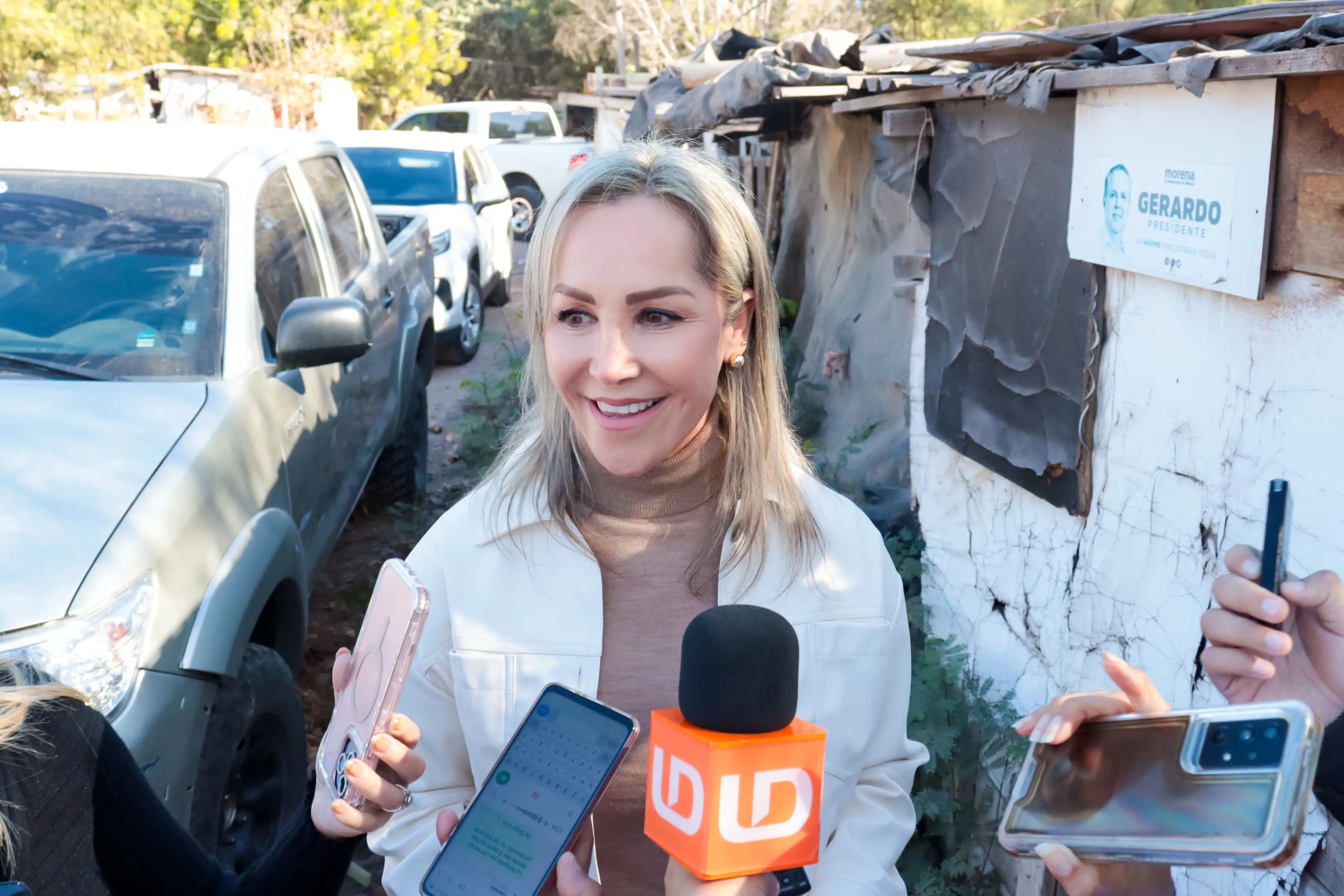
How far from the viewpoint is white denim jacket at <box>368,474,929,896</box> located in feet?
6.01

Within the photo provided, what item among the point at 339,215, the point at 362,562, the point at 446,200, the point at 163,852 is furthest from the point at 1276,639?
the point at 446,200

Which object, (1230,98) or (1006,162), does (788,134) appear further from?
(1230,98)

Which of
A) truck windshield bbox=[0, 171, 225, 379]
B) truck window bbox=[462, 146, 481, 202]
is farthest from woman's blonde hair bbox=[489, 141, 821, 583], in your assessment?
truck window bbox=[462, 146, 481, 202]

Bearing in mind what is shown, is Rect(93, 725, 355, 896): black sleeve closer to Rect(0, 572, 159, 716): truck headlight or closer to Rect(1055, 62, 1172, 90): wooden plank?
Rect(0, 572, 159, 716): truck headlight

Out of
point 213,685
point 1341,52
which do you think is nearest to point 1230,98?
point 1341,52

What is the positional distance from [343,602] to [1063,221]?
3.83m

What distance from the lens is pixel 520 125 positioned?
69.6ft

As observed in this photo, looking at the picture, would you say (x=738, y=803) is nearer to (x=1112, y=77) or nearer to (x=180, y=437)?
(x=180, y=437)

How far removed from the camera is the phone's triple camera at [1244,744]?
116 centimetres

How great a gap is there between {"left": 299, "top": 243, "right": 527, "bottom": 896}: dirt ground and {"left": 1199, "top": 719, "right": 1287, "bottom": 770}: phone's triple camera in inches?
98.8

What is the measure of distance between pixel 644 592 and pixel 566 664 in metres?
0.18

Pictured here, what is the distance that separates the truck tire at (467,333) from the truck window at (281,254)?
5.71 metres

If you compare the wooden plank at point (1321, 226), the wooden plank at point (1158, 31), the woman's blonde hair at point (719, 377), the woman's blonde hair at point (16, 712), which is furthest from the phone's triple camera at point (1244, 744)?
the wooden plank at point (1158, 31)

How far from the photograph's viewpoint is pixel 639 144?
6.55ft
